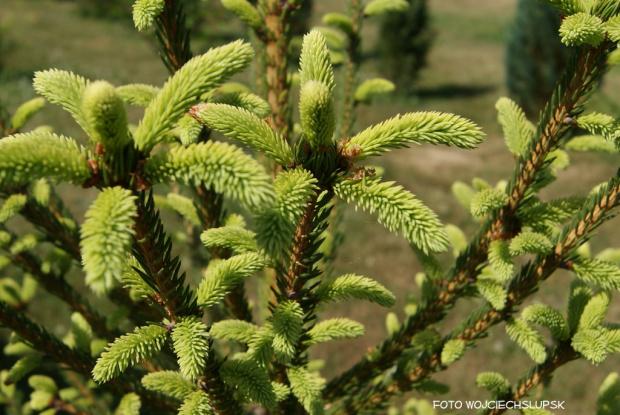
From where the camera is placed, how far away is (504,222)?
4.31 ft

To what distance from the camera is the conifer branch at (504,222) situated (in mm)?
1129

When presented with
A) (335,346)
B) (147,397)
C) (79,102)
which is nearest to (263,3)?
(79,102)

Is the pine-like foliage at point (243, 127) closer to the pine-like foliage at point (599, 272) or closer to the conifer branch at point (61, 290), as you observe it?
the pine-like foliage at point (599, 272)

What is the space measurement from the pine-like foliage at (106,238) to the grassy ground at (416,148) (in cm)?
104

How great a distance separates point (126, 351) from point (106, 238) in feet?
1.09

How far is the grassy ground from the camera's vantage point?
17.8 feet

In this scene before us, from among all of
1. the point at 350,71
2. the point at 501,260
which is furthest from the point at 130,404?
the point at 350,71

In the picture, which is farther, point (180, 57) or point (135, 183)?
point (180, 57)

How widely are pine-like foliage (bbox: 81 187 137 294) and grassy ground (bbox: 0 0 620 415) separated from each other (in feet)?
3.42

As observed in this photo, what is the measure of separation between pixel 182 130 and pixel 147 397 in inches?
32.3

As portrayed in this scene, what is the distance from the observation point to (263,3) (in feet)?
5.11

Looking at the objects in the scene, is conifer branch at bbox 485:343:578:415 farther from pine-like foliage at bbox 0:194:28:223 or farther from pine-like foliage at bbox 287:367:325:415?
pine-like foliage at bbox 0:194:28:223

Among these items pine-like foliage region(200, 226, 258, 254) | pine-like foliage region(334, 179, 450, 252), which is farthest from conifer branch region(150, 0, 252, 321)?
pine-like foliage region(334, 179, 450, 252)

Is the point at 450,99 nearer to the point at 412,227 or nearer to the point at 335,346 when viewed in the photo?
the point at 335,346
